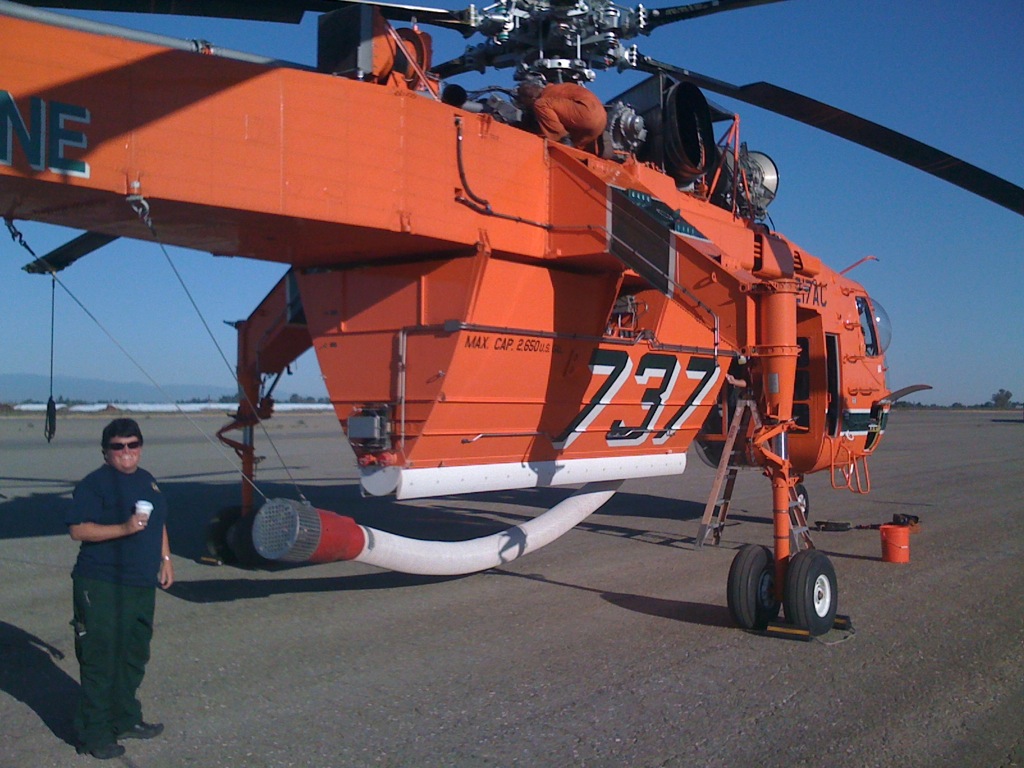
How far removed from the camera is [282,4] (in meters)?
5.54

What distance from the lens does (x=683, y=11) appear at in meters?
7.67

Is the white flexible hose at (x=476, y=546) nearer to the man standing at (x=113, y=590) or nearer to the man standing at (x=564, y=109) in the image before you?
the man standing at (x=113, y=590)

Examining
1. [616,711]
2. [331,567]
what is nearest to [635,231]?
[616,711]

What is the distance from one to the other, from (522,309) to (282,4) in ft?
9.27

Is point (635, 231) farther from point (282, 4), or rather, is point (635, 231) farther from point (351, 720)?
point (351, 720)

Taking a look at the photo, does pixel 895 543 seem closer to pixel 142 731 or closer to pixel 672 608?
pixel 672 608

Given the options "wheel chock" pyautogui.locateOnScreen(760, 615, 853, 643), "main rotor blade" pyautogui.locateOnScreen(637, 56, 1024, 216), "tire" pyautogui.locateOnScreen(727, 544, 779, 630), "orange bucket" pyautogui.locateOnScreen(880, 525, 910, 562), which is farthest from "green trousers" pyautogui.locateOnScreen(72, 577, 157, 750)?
"orange bucket" pyautogui.locateOnScreen(880, 525, 910, 562)

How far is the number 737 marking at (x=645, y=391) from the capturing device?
791 centimetres

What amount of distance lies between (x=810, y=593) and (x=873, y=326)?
6627 mm

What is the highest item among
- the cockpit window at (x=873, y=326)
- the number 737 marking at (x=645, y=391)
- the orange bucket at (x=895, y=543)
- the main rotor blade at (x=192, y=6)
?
the main rotor blade at (x=192, y=6)

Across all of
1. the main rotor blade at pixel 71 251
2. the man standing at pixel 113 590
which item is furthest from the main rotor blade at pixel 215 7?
the man standing at pixel 113 590

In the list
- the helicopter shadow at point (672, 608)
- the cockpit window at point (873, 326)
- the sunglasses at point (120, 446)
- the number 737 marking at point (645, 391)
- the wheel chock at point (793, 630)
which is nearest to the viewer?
the sunglasses at point (120, 446)

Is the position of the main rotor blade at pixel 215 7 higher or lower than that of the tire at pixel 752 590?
higher

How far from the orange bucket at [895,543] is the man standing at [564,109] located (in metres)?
5.52
